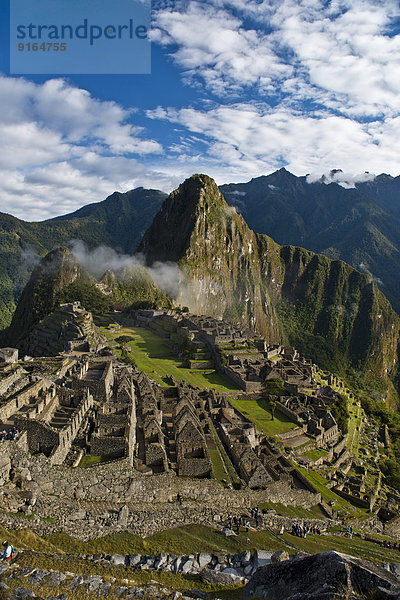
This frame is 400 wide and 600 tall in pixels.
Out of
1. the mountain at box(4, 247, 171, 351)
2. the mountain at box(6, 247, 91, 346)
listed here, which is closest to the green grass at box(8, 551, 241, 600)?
the mountain at box(4, 247, 171, 351)

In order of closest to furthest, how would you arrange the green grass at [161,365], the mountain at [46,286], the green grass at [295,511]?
1. the green grass at [295,511]
2. the green grass at [161,365]
3. the mountain at [46,286]

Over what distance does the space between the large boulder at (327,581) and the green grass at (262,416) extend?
31891mm

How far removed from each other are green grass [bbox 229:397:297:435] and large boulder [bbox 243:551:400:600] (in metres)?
31.9

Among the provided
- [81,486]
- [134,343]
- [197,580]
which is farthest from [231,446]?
[134,343]

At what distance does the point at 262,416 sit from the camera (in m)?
45.2

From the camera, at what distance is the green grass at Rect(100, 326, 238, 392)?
52.9 metres

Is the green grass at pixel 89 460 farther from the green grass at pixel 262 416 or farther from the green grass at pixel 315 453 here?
the green grass at pixel 315 453

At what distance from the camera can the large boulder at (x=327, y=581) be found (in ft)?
24.3

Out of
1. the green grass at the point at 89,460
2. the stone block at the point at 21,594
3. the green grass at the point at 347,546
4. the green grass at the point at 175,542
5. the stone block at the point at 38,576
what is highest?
the stone block at the point at 21,594

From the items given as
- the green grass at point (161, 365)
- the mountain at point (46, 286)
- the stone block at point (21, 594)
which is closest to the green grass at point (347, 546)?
the stone block at point (21, 594)

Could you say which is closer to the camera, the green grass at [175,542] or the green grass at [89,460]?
the green grass at [175,542]

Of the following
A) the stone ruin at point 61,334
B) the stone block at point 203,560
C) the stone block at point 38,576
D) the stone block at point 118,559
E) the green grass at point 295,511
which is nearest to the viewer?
the stone block at point 38,576

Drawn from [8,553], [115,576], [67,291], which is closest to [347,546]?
[115,576]

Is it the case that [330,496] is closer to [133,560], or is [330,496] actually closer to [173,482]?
[173,482]
